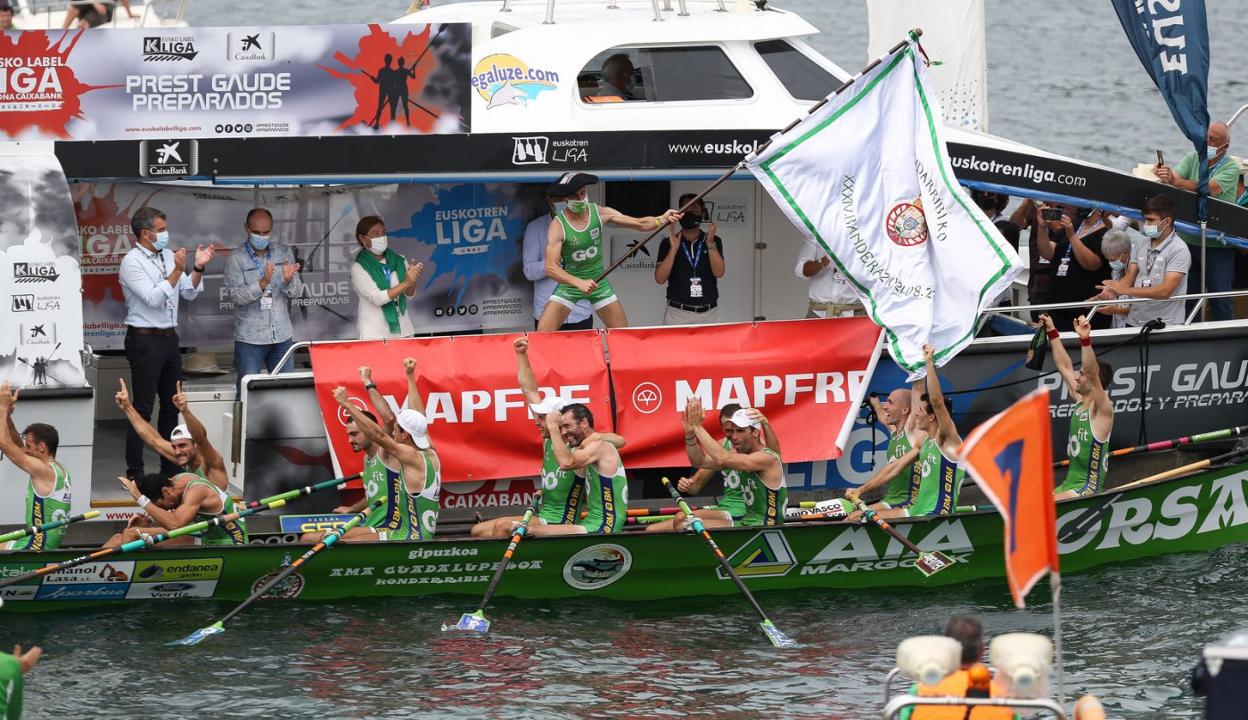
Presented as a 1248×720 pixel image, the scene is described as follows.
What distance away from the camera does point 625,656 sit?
14.6 m

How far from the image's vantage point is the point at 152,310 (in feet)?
52.0

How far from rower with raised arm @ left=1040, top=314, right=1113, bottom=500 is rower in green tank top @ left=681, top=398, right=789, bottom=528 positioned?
96.5 inches

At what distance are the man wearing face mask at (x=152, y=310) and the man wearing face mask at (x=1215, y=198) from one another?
8.65 meters

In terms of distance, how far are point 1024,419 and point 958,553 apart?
577 cm

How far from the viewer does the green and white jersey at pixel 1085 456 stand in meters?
16.3

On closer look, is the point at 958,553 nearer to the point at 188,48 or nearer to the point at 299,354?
the point at 299,354

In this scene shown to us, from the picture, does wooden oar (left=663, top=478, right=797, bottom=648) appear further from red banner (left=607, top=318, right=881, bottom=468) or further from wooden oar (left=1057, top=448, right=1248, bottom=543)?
wooden oar (left=1057, top=448, right=1248, bottom=543)

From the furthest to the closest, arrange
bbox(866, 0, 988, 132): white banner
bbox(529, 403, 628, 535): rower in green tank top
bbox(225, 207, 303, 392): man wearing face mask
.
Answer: bbox(866, 0, 988, 132): white banner → bbox(225, 207, 303, 392): man wearing face mask → bbox(529, 403, 628, 535): rower in green tank top

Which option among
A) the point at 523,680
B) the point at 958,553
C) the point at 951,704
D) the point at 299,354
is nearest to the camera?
the point at 951,704

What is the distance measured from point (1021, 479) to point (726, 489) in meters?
5.78

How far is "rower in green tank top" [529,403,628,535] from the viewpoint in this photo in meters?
15.3

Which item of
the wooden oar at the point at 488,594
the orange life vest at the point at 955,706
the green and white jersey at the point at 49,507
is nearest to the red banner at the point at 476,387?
the wooden oar at the point at 488,594

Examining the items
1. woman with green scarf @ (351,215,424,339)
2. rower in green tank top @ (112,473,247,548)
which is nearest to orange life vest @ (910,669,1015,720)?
rower in green tank top @ (112,473,247,548)

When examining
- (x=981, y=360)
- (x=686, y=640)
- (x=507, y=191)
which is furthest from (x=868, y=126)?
(x=686, y=640)
